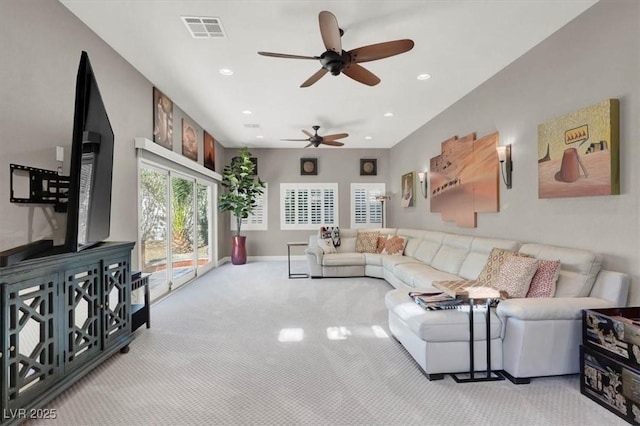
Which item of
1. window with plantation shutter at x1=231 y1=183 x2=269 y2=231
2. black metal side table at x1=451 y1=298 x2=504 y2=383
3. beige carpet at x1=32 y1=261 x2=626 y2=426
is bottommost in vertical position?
beige carpet at x1=32 y1=261 x2=626 y2=426

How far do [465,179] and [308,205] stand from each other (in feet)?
14.5

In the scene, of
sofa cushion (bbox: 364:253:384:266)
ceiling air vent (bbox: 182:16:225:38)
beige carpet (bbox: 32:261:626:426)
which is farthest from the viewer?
sofa cushion (bbox: 364:253:384:266)

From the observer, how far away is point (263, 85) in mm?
3990

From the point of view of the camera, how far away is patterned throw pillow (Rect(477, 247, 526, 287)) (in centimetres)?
296

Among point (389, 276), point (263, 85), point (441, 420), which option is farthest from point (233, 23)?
point (389, 276)

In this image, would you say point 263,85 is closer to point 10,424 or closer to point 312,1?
Result: point 312,1

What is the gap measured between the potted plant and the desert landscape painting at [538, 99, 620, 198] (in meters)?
5.88

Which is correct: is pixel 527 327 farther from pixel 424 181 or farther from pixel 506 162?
pixel 424 181

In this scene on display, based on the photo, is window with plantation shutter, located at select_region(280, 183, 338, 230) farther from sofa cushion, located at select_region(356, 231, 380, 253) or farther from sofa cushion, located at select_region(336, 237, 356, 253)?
sofa cushion, located at select_region(356, 231, 380, 253)

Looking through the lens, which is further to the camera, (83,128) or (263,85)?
(263,85)

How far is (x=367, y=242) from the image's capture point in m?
6.31

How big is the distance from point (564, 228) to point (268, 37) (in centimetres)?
340

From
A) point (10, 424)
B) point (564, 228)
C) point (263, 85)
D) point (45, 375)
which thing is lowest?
point (10, 424)

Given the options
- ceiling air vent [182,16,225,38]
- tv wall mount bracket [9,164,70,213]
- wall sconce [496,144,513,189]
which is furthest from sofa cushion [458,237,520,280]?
tv wall mount bracket [9,164,70,213]
